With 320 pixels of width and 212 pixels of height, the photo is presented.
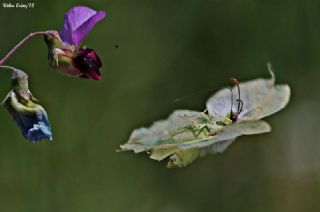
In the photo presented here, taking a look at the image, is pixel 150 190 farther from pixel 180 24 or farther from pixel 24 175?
pixel 180 24

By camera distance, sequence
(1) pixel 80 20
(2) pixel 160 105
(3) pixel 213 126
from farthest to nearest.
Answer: (2) pixel 160 105 → (3) pixel 213 126 → (1) pixel 80 20

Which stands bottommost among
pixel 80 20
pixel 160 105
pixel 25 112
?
pixel 160 105

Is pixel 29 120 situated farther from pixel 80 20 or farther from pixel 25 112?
pixel 80 20

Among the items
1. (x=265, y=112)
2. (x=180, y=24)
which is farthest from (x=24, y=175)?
(x=265, y=112)

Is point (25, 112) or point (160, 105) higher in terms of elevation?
point (25, 112)

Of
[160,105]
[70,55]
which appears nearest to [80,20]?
[70,55]

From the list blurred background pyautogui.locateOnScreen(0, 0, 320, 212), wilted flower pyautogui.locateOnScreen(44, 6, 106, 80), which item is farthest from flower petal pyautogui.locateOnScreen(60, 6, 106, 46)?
blurred background pyautogui.locateOnScreen(0, 0, 320, 212)

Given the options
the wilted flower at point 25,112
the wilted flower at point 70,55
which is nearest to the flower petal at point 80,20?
the wilted flower at point 70,55

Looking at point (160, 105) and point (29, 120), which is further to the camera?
point (160, 105)
